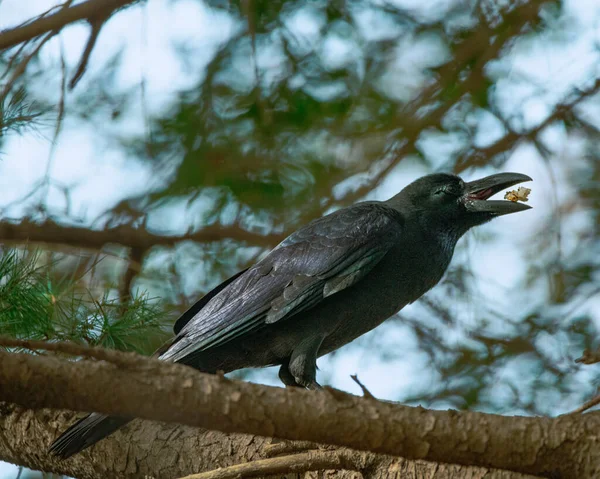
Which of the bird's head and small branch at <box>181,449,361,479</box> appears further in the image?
the bird's head

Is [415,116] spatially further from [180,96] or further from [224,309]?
[224,309]

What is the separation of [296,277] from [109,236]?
192 cm

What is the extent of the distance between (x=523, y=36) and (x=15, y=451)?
14.3 feet

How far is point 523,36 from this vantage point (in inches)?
231

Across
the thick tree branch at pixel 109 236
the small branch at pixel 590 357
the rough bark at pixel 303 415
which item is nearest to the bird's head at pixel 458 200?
the thick tree branch at pixel 109 236

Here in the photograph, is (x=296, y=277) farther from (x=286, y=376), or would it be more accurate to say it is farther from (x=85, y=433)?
(x=85, y=433)

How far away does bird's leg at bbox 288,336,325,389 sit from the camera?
13.0 feet

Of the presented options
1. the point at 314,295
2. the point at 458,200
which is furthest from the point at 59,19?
the point at 458,200

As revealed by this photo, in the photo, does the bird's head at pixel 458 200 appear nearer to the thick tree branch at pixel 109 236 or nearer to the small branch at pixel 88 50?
the thick tree branch at pixel 109 236

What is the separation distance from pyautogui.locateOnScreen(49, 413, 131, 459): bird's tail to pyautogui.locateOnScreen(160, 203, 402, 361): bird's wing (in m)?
0.51

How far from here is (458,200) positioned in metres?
4.63

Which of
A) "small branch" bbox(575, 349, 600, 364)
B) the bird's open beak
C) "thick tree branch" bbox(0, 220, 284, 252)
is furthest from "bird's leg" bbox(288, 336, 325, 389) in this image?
"thick tree branch" bbox(0, 220, 284, 252)

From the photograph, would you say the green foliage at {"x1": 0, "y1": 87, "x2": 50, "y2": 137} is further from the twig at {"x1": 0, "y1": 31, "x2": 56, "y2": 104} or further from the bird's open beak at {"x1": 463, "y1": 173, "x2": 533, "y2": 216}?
the bird's open beak at {"x1": 463, "y1": 173, "x2": 533, "y2": 216}

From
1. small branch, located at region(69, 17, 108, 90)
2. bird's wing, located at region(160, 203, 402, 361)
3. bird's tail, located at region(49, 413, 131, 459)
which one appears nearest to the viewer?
bird's tail, located at region(49, 413, 131, 459)
